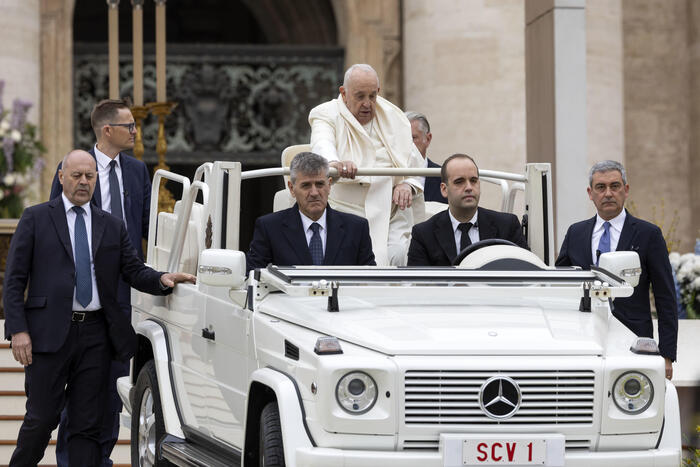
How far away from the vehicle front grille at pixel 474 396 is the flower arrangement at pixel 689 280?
7.91 metres

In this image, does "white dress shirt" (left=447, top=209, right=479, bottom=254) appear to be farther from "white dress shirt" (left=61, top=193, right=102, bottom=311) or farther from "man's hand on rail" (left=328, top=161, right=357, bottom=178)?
"white dress shirt" (left=61, top=193, right=102, bottom=311)

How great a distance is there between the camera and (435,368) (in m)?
5.86

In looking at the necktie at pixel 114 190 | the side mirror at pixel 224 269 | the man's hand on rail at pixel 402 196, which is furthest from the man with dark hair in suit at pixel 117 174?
the side mirror at pixel 224 269

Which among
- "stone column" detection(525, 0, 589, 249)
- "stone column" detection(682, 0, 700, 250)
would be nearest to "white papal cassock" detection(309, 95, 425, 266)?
"stone column" detection(525, 0, 589, 249)

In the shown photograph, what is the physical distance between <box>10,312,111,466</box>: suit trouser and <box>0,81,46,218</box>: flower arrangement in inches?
287

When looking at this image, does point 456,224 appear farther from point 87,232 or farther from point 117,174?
point 117,174

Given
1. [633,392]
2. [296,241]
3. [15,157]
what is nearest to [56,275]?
[296,241]

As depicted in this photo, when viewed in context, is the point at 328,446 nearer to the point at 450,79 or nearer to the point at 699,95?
the point at 450,79

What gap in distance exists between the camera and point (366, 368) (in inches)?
230

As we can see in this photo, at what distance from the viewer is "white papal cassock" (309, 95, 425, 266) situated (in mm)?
9000

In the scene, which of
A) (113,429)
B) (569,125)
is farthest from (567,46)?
(113,429)

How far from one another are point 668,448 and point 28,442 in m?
3.88

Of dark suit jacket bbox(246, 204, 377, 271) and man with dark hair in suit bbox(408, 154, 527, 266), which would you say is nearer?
dark suit jacket bbox(246, 204, 377, 271)

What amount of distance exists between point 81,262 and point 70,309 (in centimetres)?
32
